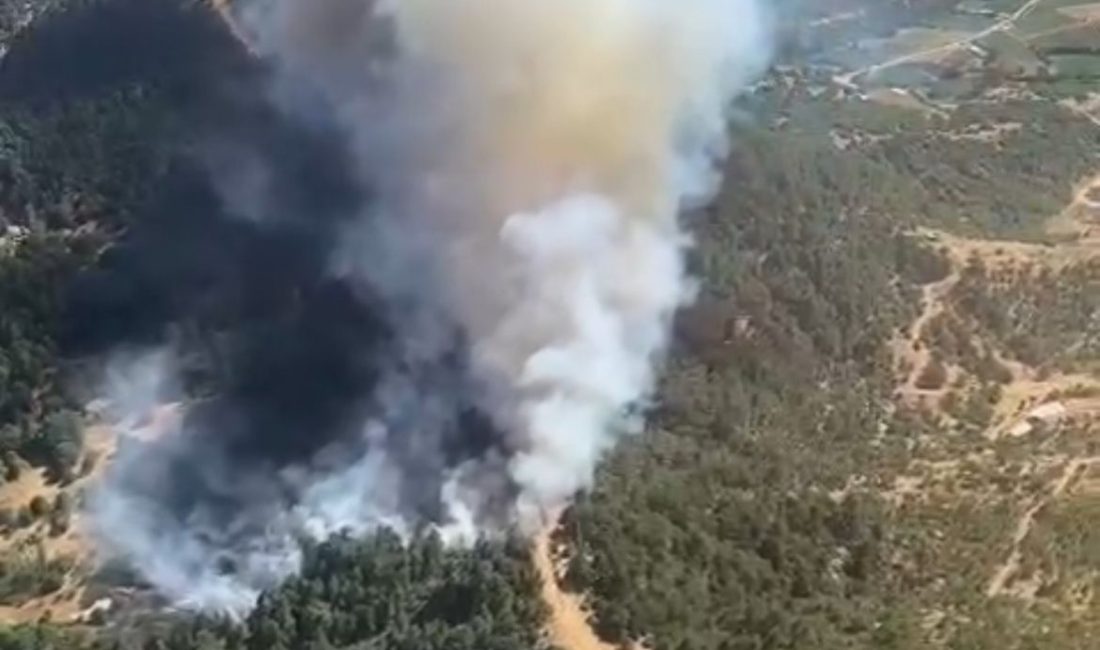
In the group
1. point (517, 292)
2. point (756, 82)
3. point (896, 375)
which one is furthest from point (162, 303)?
point (756, 82)

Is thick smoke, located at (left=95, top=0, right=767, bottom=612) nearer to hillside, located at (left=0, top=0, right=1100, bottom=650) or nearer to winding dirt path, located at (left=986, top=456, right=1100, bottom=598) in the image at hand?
hillside, located at (left=0, top=0, right=1100, bottom=650)

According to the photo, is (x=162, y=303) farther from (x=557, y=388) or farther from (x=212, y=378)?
(x=557, y=388)

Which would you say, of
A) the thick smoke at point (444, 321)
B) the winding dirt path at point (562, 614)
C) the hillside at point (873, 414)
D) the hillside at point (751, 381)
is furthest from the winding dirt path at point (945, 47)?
the winding dirt path at point (562, 614)

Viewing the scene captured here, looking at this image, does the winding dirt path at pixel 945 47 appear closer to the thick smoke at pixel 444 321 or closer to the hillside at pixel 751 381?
the hillside at pixel 751 381

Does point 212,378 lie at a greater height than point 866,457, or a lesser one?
greater

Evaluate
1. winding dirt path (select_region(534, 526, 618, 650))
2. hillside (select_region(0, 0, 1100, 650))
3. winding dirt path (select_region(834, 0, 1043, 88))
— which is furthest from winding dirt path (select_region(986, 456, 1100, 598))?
winding dirt path (select_region(834, 0, 1043, 88))

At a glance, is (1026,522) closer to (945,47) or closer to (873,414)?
(873,414)
